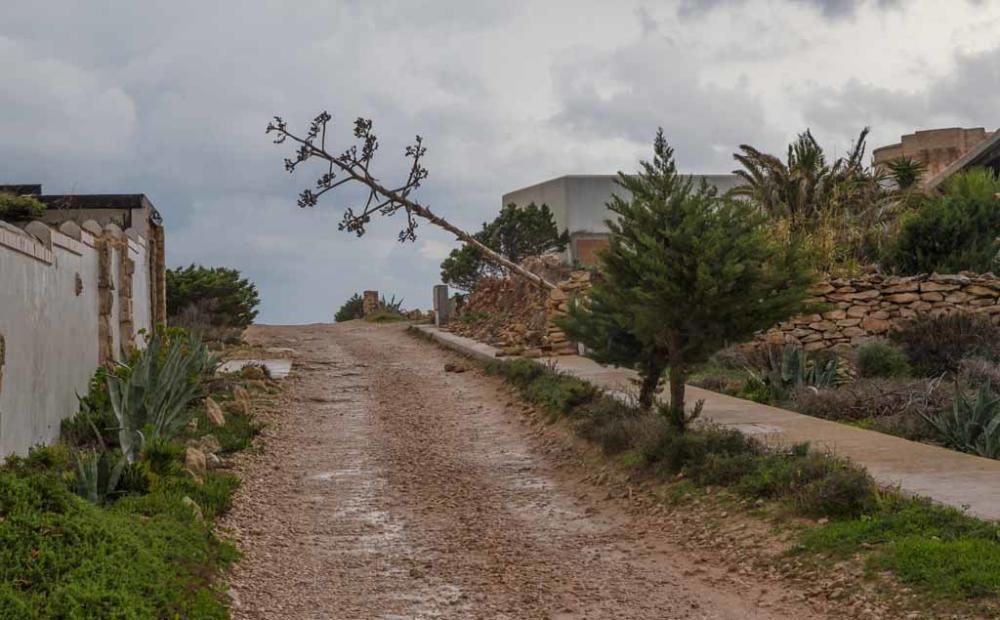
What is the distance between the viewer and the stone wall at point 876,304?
65.5 feet

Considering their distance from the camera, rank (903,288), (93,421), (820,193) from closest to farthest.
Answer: (93,421) < (903,288) < (820,193)

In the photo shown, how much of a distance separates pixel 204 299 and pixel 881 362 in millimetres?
17255

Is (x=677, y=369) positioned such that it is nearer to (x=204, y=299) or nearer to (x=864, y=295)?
(x=864, y=295)

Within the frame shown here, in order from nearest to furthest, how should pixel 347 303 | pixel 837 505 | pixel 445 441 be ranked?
pixel 837 505
pixel 445 441
pixel 347 303

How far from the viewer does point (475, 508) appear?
9805mm

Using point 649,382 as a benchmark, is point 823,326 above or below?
above

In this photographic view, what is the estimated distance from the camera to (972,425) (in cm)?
1105

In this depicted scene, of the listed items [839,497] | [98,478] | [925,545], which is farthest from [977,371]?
[98,478]

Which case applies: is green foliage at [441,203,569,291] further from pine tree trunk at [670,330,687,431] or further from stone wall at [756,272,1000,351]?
pine tree trunk at [670,330,687,431]

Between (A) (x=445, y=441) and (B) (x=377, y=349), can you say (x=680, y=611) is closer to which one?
(A) (x=445, y=441)

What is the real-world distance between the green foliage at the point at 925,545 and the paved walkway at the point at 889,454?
43cm

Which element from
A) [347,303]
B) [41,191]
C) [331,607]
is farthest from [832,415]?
[347,303]

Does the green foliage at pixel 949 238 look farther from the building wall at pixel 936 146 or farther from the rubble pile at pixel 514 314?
the building wall at pixel 936 146

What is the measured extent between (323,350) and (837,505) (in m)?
19.9
